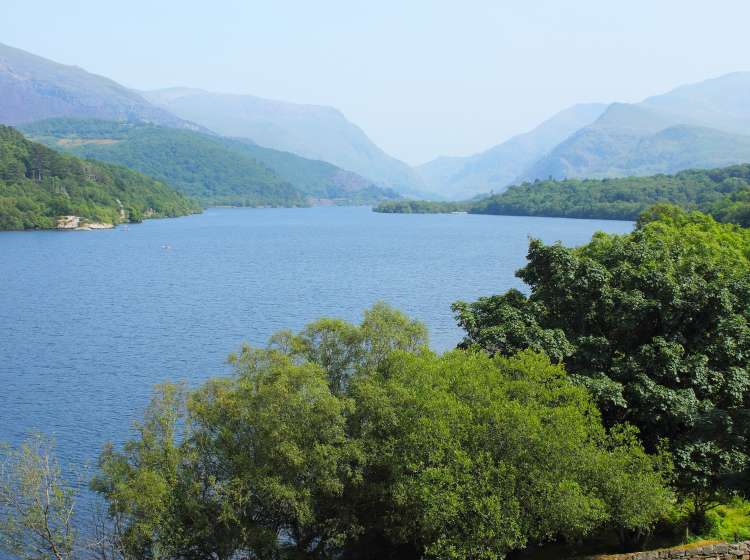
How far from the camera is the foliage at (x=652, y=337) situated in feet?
83.6

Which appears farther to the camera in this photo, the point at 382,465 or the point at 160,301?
the point at 160,301

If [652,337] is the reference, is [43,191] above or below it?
above

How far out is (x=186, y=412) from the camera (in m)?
26.3

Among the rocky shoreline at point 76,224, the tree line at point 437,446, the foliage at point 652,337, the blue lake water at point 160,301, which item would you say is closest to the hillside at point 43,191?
the rocky shoreline at point 76,224

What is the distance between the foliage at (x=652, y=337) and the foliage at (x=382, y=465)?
6.23 feet

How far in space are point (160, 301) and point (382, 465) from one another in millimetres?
57633

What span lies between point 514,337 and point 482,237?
133m

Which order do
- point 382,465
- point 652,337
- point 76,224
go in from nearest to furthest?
point 382,465 < point 652,337 < point 76,224

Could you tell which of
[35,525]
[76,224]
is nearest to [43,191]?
[76,224]

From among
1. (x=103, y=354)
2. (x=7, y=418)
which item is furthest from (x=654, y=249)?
(x=103, y=354)

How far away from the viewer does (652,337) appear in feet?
96.6

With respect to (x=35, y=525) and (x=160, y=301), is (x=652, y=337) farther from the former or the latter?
(x=160, y=301)

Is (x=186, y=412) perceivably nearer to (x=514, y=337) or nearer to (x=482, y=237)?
(x=514, y=337)

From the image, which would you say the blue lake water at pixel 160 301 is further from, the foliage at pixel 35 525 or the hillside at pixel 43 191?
the hillside at pixel 43 191
